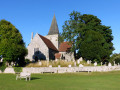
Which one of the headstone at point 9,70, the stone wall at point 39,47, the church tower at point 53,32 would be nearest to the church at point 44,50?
the stone wall at point 39,47

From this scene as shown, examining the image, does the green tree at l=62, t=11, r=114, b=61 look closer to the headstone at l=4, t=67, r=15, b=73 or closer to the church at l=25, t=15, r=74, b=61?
the church at l=25, t=15, r=74, b=61

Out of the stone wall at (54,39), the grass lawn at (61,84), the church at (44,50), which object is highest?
the stone wall at (54,39)

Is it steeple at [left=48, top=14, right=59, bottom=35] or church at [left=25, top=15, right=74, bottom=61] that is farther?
steeple at [left=48, top=14, right=59, bottom=35]

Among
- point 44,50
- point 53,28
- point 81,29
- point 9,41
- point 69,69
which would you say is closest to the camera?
point 69,69

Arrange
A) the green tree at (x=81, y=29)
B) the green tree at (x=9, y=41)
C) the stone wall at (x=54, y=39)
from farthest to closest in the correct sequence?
the stone wall at (x=54, y=39) → the green tree at (x=81, y=29) → the green tree at (x=9, y=41)

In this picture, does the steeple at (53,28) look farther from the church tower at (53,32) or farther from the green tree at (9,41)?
the green tree at (9,41)

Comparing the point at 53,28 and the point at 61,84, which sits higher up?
the point at 53,28

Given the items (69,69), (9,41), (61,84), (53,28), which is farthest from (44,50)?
(61,84)

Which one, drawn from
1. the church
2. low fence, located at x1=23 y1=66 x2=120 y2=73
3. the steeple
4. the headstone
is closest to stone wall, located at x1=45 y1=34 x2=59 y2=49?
the church

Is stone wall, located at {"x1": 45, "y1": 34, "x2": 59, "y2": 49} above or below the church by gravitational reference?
above

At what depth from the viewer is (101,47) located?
37.7 meters

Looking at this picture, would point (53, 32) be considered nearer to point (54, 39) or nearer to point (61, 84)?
point (54, 39)

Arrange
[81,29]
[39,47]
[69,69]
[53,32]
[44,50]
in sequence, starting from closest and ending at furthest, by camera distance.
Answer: [69,69], [81,29], [44,50], [39,47], [53,32]

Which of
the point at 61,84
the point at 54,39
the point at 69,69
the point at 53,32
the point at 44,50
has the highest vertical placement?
the point at 53,32
